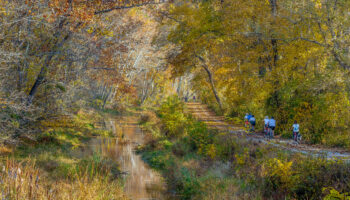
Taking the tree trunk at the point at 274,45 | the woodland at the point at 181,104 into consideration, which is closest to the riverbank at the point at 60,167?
the woodland at the point at 181,104

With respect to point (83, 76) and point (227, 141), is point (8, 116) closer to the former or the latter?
point (83, 76)

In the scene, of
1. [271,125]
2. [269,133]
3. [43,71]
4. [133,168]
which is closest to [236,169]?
[133,168]

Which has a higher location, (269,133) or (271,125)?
(271,125)

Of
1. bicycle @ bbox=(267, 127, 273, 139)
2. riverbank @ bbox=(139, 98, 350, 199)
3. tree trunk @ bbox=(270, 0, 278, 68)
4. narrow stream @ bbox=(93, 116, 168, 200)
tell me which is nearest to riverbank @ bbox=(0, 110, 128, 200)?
narrow stream @ bbox=(93, 116, 168, 200)

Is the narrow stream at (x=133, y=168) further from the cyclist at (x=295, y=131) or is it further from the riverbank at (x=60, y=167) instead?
the cyclist at (x=295, y=131)

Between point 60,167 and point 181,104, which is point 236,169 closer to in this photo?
point 60,167

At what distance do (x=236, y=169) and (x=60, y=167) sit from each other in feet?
23.1

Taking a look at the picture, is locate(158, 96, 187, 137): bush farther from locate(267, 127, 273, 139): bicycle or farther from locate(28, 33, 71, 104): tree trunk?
locate(28, 33, 71, 104): tree trunk

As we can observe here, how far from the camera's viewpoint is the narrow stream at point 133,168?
1293 cm

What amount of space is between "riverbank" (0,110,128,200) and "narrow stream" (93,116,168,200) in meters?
0.71

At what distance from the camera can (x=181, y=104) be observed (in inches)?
1048

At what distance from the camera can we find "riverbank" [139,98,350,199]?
9469mm

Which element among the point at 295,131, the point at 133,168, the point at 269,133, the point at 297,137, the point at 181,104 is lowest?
the point at 133,168

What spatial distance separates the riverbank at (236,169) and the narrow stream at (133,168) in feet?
1.92
